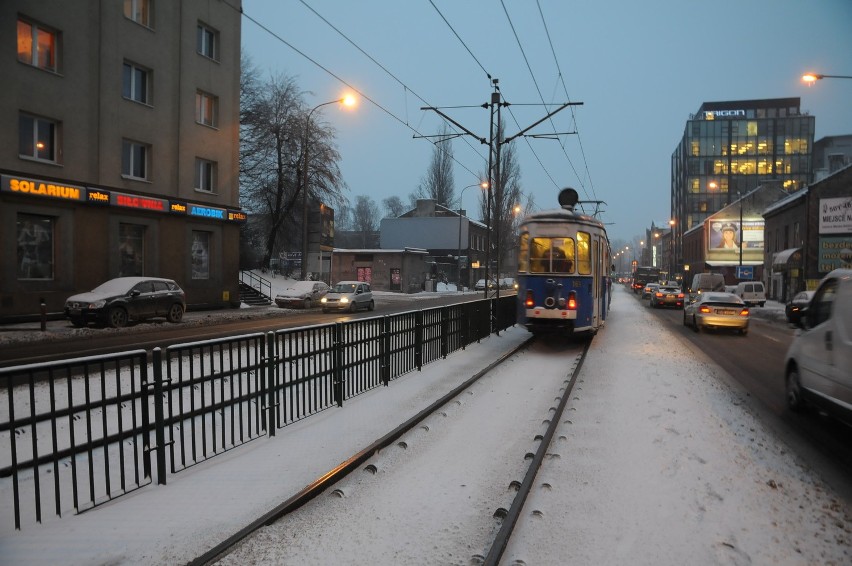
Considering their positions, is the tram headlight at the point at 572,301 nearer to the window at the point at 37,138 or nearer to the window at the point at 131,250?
the window at the point at 131,250

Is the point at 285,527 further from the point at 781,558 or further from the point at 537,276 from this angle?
the point at 537,276

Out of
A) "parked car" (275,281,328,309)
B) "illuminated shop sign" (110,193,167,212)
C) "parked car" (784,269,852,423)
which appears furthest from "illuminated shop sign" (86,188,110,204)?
"parked car" (784,269,852,423)

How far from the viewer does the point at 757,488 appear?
5.07m

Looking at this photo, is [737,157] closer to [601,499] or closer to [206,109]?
[206,109]

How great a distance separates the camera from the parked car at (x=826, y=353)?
6203 millimetres

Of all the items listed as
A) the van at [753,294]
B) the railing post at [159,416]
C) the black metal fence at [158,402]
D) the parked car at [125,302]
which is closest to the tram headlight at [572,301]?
the black metal fence at [158,402]

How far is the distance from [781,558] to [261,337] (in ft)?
16.5

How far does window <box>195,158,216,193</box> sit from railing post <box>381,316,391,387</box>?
21351 mm

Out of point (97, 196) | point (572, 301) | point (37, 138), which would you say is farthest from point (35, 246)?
point (572, 301)

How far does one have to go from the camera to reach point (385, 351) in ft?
31.5

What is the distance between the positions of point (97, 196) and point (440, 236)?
5129cm

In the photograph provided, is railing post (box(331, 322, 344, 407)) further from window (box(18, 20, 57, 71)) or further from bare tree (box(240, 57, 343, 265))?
bare tree (box(240, 57, 343, 265))

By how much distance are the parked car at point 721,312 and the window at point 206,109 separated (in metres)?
23.1

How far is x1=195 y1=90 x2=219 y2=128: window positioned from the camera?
27578 millimetres
